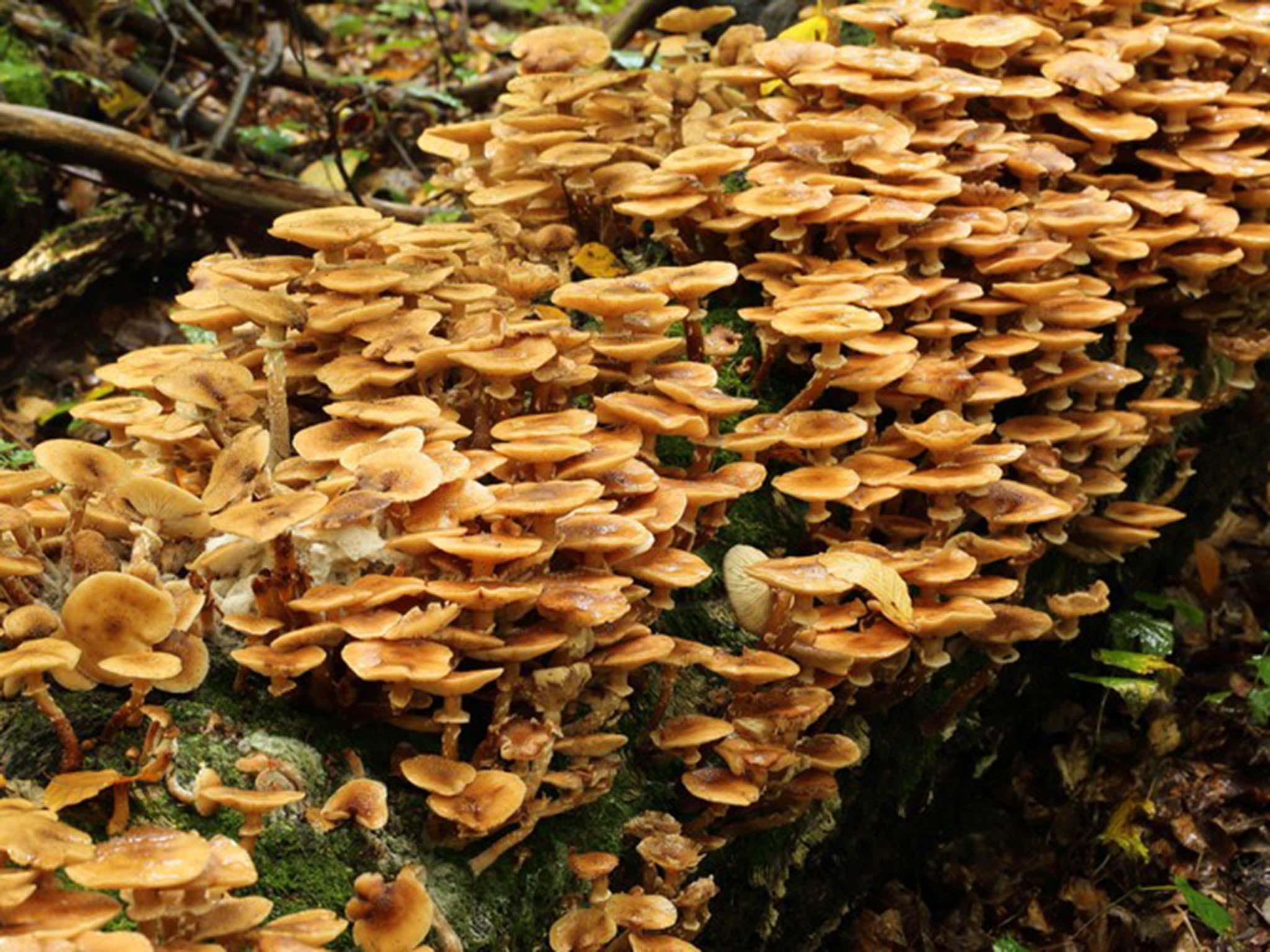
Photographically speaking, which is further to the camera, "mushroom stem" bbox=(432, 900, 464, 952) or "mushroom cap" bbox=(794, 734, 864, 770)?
"mushroom cap" bbox=(794, 734, 864, 770)

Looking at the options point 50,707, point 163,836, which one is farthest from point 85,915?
point 50,707

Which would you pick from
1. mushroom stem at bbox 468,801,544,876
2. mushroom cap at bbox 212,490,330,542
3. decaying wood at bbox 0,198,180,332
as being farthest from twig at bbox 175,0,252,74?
mushroom stem at bbox 468,801,544,876

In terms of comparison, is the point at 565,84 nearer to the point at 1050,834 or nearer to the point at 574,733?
the point at 574,733

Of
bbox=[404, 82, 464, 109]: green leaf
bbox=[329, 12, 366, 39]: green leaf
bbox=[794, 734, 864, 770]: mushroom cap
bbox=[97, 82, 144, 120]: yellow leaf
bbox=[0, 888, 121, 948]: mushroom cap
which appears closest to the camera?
bbox=[0, 888, 121, 948]: mushroom cap

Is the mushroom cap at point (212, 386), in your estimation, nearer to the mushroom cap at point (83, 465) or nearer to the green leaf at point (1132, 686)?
the mushroom cap at point (83, 465)

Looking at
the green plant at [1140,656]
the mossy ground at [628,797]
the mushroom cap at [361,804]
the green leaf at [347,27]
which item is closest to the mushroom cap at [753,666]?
the mossy ground at [628,797]

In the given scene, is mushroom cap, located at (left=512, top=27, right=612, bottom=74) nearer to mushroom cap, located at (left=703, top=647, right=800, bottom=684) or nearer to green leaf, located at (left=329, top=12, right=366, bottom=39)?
mushroom cap, located at (left=703, top=647, right=800, bottom=684)
